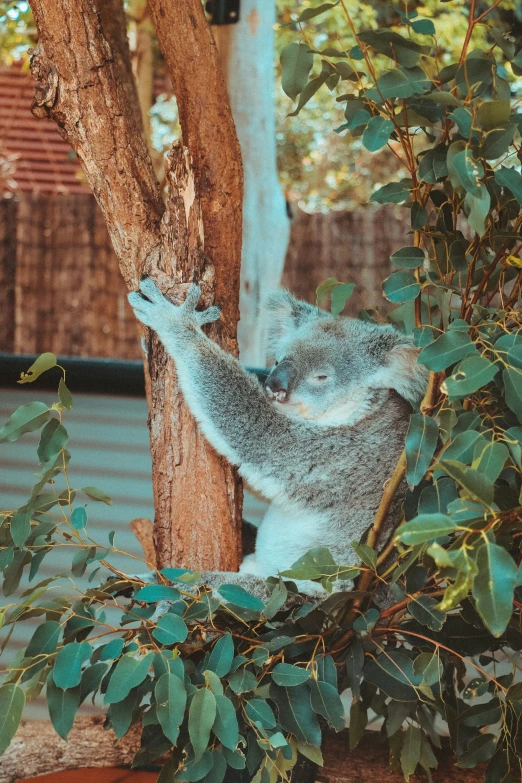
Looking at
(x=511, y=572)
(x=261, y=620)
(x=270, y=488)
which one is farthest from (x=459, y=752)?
(x=511, y=572)

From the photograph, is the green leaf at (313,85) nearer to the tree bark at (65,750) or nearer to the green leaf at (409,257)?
the green leaf at (409,257)

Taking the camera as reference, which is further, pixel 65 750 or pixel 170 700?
pixel 65 750

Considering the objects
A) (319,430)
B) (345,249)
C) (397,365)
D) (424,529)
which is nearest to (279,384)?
(319,430)

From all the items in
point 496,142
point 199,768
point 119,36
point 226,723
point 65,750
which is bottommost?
point 65,750

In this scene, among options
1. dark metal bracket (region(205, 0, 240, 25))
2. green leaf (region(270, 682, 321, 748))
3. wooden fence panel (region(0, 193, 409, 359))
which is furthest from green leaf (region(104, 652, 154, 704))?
wooden fence panel (region(0, 193, 409, 359))

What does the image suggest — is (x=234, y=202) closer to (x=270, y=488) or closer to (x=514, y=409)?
(x=270, y=488)

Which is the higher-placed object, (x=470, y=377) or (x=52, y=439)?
(x=470, y=377)

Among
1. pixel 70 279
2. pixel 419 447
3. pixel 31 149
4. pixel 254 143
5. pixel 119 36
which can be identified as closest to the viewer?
pixel 419 447

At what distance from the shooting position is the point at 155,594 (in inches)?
53.0

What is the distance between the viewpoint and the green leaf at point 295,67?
1451 mm

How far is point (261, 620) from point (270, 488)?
1.60ft

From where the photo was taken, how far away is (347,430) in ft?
6.72

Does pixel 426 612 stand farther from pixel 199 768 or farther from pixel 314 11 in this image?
pixel 314 11

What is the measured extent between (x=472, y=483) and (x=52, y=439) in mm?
850
